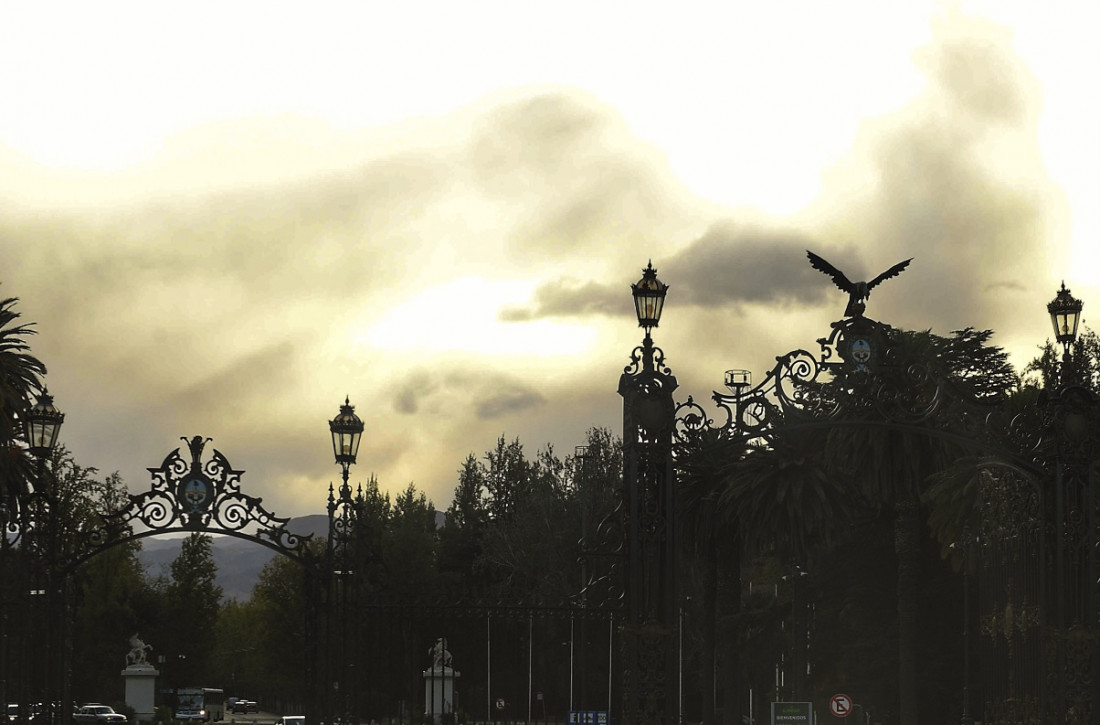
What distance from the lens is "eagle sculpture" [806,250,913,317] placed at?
17891 mm

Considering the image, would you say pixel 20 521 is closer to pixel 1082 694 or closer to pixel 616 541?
pixel 616 541

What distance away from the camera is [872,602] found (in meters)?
46.1

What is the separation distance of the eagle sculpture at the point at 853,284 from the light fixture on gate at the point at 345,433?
8223mm

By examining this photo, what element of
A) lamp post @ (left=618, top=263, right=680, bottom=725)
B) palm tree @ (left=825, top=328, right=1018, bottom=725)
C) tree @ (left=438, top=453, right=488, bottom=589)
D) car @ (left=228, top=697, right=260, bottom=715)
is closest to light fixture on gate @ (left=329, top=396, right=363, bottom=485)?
lamp post @ (left=618, top=263, right=680, bottom=725)

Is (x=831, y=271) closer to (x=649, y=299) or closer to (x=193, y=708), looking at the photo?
(x=649, y=299)

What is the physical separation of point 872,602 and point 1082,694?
28.3 metres

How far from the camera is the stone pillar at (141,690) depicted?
186 ft

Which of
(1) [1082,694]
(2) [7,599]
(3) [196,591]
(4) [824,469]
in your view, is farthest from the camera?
(3) [196,591]

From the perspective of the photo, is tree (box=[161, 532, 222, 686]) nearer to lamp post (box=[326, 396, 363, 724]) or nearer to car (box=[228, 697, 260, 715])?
car (box=[228, 697, 260, 715])

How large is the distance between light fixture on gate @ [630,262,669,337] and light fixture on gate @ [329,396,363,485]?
7.38 meters

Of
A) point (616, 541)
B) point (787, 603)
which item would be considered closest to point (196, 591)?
point (787, 603)

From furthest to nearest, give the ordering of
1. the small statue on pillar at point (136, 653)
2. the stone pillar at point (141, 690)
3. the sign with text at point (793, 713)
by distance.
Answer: the small statue on pillar at point (136, 653) < the stone pillar at point (141, 690) < the sign with text at point (793, 713)

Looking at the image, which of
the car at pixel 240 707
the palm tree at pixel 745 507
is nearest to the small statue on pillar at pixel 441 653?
the palm tree at pixel 745 507

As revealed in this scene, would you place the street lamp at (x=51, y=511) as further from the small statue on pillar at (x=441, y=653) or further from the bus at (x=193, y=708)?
the bus at (x=193, y=708)
